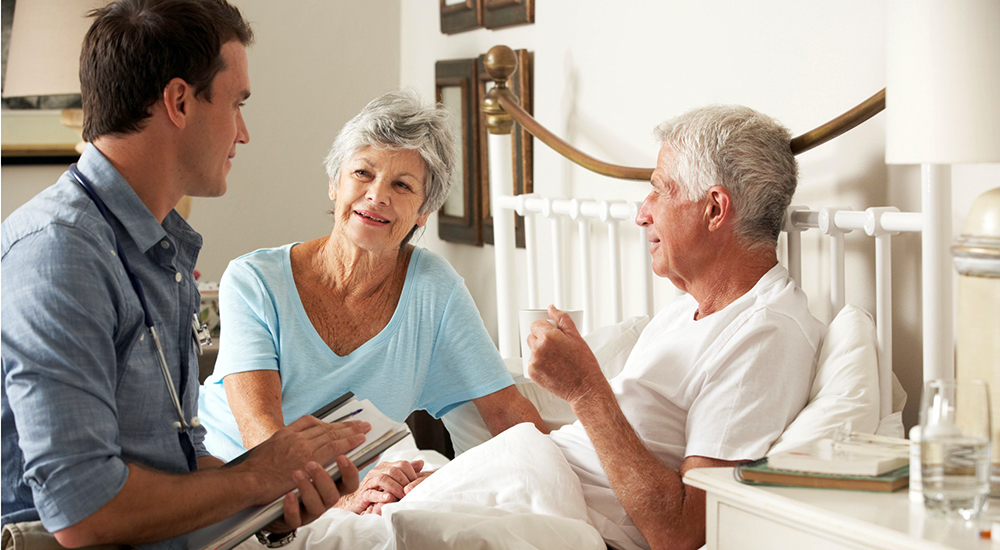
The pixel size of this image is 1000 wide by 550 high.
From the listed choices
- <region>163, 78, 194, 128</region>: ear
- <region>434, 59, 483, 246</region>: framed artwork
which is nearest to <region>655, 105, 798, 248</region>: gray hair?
<region>163, 78, 194, 128</region>: ear

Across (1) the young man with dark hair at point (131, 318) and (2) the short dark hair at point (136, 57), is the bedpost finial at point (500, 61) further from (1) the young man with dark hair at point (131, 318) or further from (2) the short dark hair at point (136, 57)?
(2) the short dark hair at point (136, 57)

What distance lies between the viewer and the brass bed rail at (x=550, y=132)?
1520 mm

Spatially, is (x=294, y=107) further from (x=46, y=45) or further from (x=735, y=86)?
(x=735, y=86)

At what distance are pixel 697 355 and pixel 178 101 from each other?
88 cm

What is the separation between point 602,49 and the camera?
2.38 metres

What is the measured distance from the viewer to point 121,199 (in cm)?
113

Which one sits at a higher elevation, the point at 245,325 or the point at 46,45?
the point at 46,45

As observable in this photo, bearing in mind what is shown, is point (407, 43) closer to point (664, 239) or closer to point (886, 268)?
point (664, 239)

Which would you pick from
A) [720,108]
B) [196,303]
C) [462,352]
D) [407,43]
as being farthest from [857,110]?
[407,43]

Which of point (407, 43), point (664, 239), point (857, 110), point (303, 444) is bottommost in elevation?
point (303, 444)

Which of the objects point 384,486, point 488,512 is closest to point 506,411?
point 384,486

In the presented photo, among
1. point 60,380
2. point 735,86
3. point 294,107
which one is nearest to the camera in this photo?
point 60,380

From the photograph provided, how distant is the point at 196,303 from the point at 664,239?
0.80 meters

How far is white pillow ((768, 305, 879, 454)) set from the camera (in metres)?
1.31
